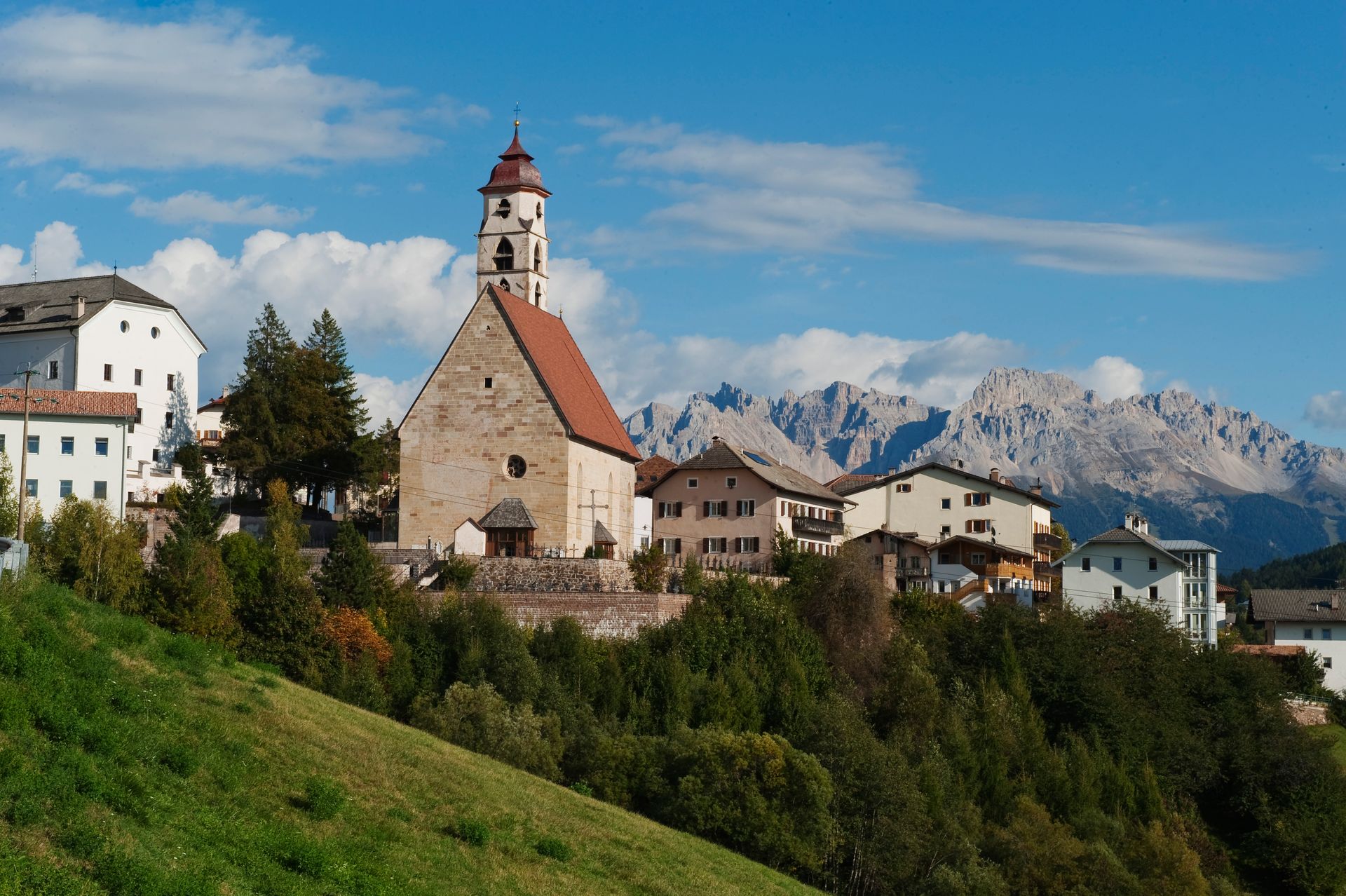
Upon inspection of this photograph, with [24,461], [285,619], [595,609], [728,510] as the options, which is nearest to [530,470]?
[595,609]

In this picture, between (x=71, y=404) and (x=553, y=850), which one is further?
(x=71, y=404)

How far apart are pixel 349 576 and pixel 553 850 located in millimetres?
27919

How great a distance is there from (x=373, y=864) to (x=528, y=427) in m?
44.1

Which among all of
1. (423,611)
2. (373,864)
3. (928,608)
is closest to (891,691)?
(928,608)

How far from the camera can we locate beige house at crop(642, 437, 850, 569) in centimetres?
7631

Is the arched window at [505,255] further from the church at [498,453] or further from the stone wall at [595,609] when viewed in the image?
the stone wall at [595,609]

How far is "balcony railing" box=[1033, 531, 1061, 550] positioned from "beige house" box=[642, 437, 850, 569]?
52.3ft

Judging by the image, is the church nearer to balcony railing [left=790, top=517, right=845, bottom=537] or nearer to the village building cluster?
the village building cluster

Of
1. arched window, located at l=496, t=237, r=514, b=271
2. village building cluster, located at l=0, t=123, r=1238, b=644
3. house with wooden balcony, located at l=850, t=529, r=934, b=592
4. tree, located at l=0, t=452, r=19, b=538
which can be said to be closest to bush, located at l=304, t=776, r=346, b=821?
tree, located at l=0, t=452, r=19, b=538

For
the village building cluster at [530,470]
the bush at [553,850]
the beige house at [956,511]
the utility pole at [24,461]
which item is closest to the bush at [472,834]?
the bush at [553,850]

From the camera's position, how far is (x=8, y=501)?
5341 cm

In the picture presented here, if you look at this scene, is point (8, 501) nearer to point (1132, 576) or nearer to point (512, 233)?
point (512, 233)

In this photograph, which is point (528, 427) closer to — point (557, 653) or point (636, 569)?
point (636, 569)

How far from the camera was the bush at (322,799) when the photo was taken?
21.2 metres
